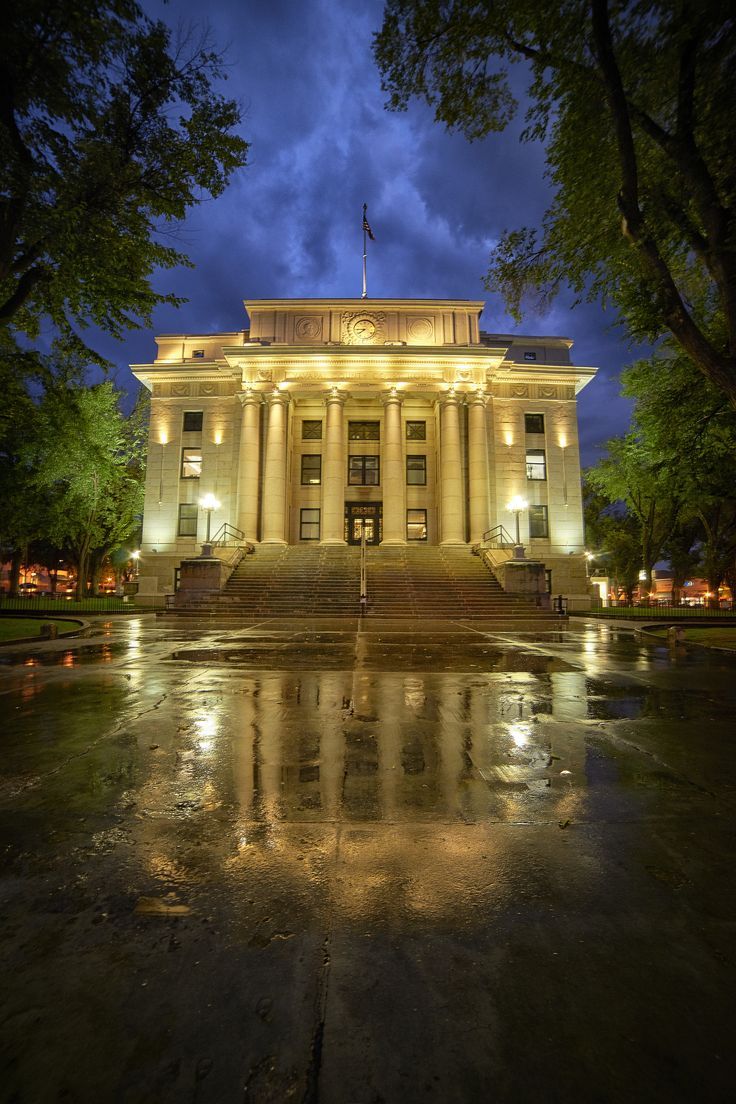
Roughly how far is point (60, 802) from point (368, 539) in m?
31.4

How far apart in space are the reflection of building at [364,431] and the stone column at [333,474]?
87 mm

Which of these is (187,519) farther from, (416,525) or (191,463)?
(416,525)

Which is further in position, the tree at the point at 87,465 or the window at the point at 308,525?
the window at the point at 308,525

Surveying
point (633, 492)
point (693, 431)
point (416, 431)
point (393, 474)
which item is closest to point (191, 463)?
point (393, 474)

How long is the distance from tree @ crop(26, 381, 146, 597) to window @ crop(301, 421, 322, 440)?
40.0 feet

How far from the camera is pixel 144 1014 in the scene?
137 centimetres

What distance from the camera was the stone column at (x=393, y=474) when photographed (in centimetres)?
2969

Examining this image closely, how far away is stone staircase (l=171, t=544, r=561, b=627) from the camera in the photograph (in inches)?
737

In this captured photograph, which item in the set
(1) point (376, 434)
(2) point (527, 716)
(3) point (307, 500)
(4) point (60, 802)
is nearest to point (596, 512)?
(1) point (376, 434)

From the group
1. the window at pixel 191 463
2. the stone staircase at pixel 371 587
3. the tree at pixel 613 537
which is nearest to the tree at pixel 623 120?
the stone staircase at pixel 371 587

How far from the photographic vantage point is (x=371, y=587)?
2170 centimetres

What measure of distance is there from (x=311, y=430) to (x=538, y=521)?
17.0 metres

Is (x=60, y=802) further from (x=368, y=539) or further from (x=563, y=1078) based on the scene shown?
(x=368, y=539)

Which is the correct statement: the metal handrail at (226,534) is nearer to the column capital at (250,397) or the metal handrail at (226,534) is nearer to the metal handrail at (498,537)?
the column capital at (250,397)
